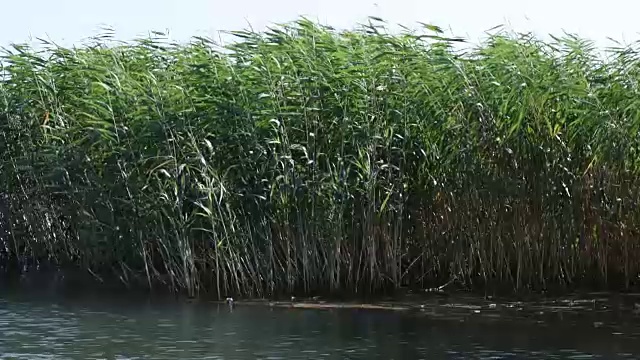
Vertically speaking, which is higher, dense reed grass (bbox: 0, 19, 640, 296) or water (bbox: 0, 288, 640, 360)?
dense reed grass (bbox: 0, 19, 640, 296)

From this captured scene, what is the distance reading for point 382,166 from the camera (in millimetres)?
12344

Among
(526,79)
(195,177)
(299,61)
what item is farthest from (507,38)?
(195,177)

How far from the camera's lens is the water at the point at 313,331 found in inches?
391

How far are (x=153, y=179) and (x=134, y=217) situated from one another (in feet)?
1.68

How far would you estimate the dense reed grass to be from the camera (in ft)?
40.6

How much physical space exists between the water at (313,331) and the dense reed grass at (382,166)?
635 mm

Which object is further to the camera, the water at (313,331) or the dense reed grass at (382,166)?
the dense reed grass at (382,166)

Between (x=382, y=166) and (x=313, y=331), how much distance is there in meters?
2.20

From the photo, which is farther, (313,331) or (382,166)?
(382,166)

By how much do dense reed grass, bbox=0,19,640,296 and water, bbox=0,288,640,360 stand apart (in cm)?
63

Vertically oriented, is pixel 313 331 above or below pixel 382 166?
below

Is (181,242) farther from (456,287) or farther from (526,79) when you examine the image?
(526,79)

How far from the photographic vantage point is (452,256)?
12805 millimetres

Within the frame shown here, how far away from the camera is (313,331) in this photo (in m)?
10.9
